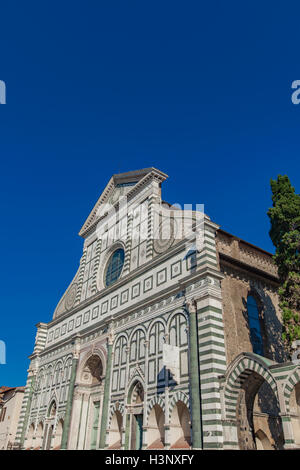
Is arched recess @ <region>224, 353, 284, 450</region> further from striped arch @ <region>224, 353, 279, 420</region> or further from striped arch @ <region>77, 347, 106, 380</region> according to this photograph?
striped arch @ <region>77, 347, 106, 380</region>

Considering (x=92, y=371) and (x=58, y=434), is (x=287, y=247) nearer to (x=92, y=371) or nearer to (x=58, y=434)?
(x=92, y=371)

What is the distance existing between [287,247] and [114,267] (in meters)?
10.9

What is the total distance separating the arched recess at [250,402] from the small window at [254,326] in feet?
5.72

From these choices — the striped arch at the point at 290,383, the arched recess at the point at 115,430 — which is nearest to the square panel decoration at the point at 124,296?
the arched recess at the point at 115,430

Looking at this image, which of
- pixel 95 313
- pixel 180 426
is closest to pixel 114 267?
pixel 95 313

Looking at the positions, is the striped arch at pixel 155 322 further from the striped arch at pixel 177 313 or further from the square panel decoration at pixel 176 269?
the square panel decoration at pixel 176 269

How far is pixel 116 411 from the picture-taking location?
17.7 meters

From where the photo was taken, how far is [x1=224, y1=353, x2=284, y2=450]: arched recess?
1230cm

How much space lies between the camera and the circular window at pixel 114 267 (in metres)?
22.4

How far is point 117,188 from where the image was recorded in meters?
25.9

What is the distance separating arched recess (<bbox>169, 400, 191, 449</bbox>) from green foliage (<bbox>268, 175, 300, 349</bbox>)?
475 cm

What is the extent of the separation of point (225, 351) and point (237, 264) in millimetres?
4340
